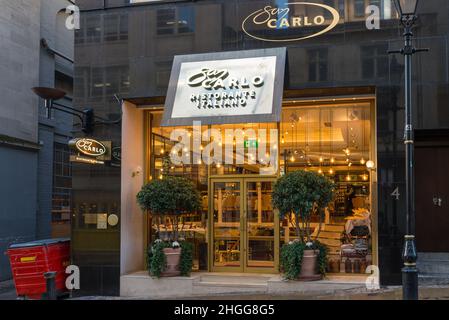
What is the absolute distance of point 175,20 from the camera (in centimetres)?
1200

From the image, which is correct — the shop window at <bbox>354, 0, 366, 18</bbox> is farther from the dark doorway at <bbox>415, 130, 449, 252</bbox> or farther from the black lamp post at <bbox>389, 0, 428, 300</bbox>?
the dark doorway at <bbox>415, 130, 449, 252</bbox>

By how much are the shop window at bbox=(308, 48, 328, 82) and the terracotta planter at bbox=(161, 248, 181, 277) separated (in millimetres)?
4746

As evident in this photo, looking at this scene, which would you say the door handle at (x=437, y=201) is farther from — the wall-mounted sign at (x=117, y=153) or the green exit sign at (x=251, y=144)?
the wall-mounted sign at (x=117, y=153)

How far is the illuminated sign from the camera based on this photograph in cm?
1114

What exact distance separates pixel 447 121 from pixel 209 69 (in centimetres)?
496

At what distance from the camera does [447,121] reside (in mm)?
10492

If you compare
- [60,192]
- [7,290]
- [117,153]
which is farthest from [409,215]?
[60,192]

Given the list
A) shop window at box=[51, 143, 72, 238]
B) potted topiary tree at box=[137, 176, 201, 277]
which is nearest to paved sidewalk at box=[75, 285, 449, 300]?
potted topiary tree at box=[137, 176, 201, 277]

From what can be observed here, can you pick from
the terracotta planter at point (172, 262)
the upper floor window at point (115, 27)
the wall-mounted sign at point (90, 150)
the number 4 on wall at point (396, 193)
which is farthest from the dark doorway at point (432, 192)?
the upper floor window at point (115, 27)

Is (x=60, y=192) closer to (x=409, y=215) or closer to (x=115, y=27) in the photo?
(x=115, y=27)

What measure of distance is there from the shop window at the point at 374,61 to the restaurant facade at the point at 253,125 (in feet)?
0.07

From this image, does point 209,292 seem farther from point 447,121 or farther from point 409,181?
point 447,121

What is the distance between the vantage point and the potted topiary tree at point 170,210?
36.9ft

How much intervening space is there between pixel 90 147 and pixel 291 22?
511 centimetres
